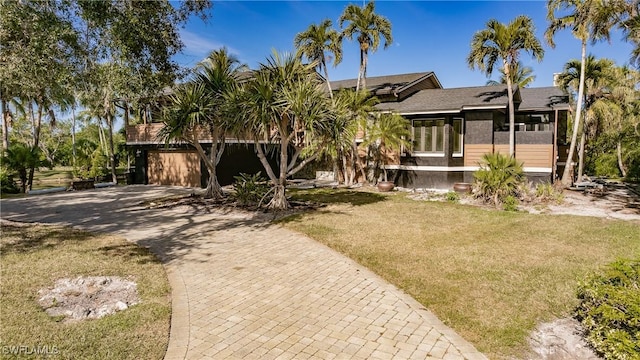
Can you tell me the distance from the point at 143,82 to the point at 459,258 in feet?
43.4

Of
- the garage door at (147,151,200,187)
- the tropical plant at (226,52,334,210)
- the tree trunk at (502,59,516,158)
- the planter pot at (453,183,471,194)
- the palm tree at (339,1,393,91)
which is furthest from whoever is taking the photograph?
the garage door at (147,151,200,187)

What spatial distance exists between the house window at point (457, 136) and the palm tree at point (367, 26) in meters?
5.69

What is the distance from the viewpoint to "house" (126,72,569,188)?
1741cm

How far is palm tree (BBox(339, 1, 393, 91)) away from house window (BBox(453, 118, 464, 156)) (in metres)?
5.69

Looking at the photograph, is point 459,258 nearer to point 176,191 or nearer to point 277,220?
point 277,220

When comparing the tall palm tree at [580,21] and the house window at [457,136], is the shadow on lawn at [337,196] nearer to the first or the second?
the house window at [457,136]

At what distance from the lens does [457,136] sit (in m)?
18.7

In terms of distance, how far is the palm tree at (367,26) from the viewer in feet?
62.4

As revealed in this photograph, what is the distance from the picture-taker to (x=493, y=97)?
18.4 meters

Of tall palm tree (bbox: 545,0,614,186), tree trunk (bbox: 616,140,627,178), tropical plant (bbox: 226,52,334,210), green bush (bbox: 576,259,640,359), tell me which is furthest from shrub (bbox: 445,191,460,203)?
tree trunk (bbox: 616,140,627,178)

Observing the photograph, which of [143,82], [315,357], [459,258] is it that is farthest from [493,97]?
→ [315,357]

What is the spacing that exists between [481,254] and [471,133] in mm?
11494

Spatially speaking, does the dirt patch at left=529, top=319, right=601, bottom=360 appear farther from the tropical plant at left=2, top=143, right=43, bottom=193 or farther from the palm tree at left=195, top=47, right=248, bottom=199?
the tropical plant at left=2, top=143, right=43, bottom=193

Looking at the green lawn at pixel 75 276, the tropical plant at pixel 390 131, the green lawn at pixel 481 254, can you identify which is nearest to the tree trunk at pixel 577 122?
the green lawn at pixel 481 254
